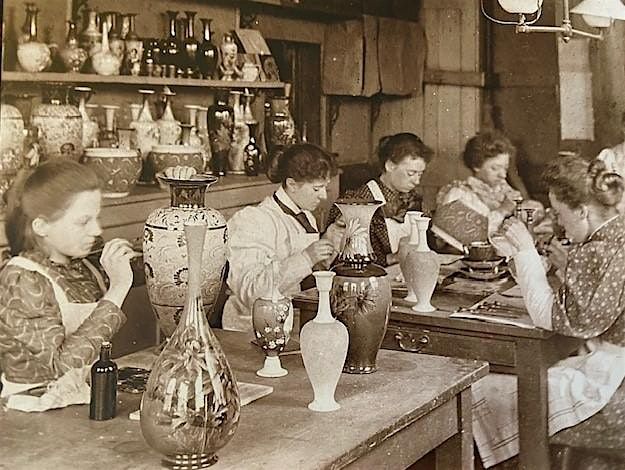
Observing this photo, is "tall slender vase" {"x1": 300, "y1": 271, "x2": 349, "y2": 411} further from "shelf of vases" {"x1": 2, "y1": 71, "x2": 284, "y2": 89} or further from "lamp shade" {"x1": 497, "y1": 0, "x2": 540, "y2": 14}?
"lamp shade" {"x1": 497, "y1": 0, "x2": 540, "y2": 14}

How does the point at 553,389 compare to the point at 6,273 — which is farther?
the point at 553,389

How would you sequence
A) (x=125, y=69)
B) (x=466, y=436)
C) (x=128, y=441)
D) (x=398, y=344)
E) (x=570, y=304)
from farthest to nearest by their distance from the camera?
(x=398, y=344), (x=570, y=304), (x=125, y=69), (x=466, y=436), (x=128, y=441)

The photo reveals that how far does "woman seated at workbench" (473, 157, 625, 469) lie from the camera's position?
10.4 feet

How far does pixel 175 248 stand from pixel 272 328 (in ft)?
1.05

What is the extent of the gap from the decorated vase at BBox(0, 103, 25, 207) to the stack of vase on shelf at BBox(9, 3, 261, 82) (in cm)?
13

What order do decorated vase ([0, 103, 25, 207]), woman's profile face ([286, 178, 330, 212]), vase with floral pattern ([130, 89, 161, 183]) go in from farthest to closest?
1. woman's profile face ([286, 178, 330, 212])
2. vase with floral pattern ([130, 89, 161, 183])
3. decorated vase ([0, 103, 25, 207])

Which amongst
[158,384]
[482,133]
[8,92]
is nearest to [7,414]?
[158,384]

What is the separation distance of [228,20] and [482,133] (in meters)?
0.99

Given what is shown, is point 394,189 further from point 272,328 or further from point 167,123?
point 272,328

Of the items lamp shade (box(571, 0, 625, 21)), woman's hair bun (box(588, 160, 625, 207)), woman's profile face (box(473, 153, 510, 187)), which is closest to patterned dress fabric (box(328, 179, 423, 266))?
woman's profile face (box(473, 153, 510, 187))

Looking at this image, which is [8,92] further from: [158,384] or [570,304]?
Answer: [570,304]

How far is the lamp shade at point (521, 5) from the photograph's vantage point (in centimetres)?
350

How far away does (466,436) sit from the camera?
2648 mm

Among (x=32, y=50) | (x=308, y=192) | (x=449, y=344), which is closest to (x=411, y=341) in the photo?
(x=449, y=344)
